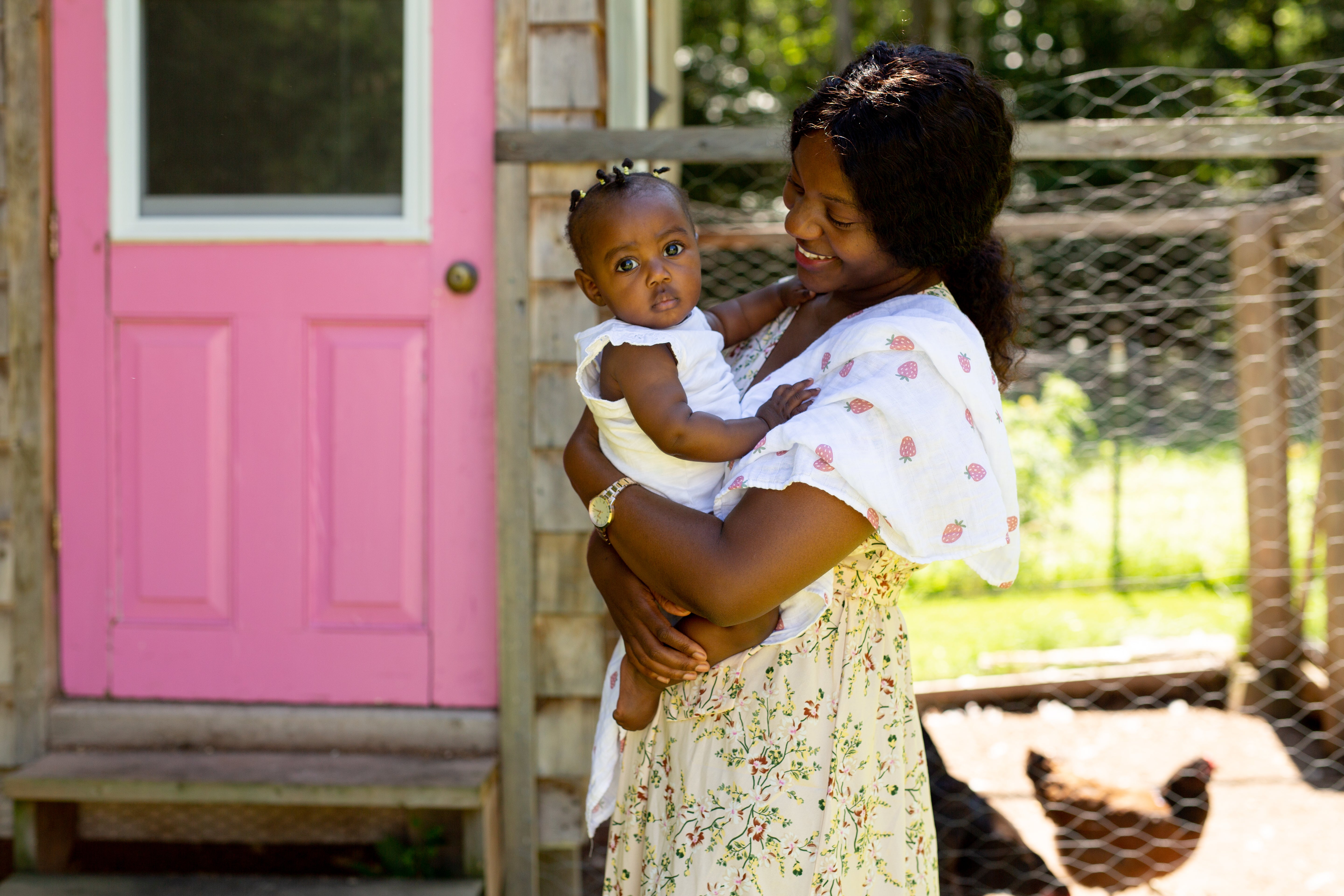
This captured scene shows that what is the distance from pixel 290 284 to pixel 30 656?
106cm

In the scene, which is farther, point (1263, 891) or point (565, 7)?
point (1263, 891)

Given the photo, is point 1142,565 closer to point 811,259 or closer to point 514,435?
point 514,435

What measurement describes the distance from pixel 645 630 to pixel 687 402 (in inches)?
11.0

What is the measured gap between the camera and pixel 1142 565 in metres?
5.85

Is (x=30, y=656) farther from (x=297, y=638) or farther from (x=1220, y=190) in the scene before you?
(x=1220, y=190)

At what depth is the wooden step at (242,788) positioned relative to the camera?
245 cm

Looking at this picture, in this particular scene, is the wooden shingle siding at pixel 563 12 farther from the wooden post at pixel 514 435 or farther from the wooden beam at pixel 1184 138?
the wooden beam at pixel 1184 138

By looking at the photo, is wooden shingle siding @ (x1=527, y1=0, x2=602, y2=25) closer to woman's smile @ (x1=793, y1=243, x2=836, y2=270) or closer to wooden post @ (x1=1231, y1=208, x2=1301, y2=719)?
woman's smile @ (x1=793, y1=243, x2=836, y2=270)

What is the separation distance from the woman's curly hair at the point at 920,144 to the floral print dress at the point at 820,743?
0.09 m

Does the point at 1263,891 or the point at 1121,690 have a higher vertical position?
the point at 1121,690

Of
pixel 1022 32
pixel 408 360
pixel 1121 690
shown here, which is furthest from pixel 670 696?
pixel 1022 32

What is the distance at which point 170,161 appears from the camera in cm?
261

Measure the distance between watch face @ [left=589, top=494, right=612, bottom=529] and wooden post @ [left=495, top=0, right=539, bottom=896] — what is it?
3.84 ft

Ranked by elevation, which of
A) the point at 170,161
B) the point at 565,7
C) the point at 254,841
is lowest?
the point at 254,841
